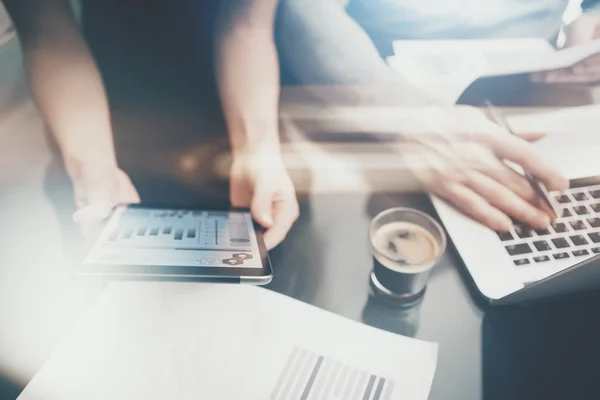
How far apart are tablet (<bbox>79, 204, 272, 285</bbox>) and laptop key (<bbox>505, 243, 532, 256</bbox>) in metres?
0.26

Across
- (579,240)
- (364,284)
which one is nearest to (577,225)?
(579,240)

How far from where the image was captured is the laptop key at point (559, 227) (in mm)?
542

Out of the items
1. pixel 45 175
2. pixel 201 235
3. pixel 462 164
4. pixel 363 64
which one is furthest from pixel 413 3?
pixel 45 175

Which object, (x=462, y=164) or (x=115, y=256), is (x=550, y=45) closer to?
(x=462, y=164)

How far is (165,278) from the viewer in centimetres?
50

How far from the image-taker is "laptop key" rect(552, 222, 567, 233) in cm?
54

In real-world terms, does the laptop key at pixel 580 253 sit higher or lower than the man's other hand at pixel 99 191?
lower

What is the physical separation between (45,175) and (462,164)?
53cm

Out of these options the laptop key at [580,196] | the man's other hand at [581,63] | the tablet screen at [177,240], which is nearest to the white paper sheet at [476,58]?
the man's other hand at [581,63]

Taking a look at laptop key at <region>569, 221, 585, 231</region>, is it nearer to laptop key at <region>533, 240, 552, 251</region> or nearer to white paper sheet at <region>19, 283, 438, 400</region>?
laptop key at <region>533, 240, 552, 251</region>

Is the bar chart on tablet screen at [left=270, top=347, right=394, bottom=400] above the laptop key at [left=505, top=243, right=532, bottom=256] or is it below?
below

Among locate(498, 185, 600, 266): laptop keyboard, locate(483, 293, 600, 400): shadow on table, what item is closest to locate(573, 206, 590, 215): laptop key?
locate(498, 185, 600, 266): laptop keyboard

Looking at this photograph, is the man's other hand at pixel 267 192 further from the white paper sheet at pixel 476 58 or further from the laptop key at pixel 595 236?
the laptop key at pixel 595 236

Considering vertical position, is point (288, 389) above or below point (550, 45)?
below
